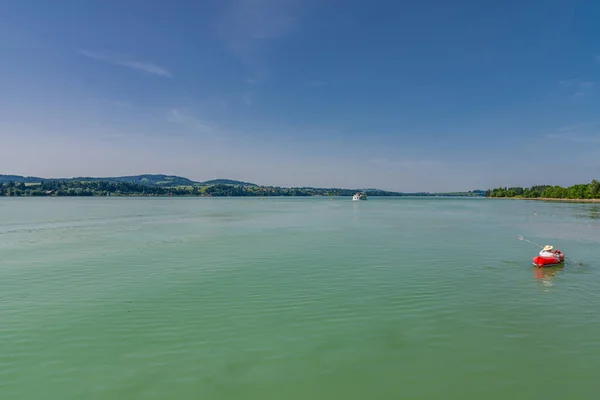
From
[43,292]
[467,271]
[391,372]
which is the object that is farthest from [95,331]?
[467,271]

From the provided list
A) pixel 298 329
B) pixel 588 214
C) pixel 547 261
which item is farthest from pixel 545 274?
pixel 588 214

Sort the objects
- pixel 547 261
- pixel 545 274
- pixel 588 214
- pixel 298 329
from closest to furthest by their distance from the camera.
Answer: pixel 298 329, pixel 545 274, pixel 547 261, pixel 588 214

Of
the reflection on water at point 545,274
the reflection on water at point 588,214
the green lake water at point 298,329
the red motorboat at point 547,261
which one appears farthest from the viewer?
the reflection on water at point 588,214

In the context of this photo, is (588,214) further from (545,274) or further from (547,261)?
(545,274)

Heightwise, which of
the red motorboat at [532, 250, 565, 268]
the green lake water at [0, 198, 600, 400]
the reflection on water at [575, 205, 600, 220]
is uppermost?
the reflection on water at [575, 205, 600, 220]

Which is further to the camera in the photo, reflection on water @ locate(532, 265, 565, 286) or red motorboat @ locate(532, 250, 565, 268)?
red motorboat @ locate(532, 250, 565, 268)

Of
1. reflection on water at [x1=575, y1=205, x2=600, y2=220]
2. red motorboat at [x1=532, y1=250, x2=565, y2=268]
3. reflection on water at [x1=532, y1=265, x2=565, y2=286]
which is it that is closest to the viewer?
reflection on water at [x1=532, y1=265, x2=565, y2=286]

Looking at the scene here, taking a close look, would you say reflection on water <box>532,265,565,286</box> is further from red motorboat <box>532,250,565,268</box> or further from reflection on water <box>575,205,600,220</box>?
reflection on water <box>575,205,600,220</box>

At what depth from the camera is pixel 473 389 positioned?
8.54 metres

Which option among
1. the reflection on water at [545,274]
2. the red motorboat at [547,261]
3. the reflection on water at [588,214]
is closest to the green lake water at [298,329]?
the reflection on water at [545,274]

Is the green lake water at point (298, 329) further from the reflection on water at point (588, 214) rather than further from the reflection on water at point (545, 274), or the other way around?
the reflection on water at point (588, 214)

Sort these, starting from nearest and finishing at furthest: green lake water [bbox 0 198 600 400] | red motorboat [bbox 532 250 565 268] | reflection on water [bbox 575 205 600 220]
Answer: green lake water [bbox 0 198 600 400]
red motorboat [bbox 532 250 565 268]
reflection on water [bbox 575 205 600 220]

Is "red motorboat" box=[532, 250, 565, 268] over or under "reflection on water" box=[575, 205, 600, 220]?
under

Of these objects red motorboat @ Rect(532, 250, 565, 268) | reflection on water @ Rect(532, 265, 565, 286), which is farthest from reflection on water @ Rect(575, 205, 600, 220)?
reflection on water @ Rect(532, 265, 565, 286)
